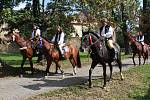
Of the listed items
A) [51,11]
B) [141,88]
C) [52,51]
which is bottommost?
[141,88]

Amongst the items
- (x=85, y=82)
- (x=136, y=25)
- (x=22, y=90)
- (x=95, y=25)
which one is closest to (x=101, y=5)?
(x=95, y=25)

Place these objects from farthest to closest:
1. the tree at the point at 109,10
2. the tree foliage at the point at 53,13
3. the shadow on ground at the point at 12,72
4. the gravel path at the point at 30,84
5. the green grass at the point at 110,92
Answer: the tree at the point at 109,10
the tree foliage at the point at 53,13
the shadow on ground at the point at 12,72
the gravel path at the point at 30,84
the green grass at the point at 110,92

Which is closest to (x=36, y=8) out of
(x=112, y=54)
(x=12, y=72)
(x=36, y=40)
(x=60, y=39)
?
(x=12, y=72)

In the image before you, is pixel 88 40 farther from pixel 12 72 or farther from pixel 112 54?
pixel 12 72

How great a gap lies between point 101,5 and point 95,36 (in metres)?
15.5

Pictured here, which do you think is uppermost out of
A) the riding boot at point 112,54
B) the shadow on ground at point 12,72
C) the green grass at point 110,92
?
the riding boot at point 112,54

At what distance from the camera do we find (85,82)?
1869cm

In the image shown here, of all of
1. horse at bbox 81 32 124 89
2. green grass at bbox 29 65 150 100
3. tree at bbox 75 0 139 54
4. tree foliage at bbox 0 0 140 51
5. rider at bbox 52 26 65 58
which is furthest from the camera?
tree at bbox 75 0 139 54

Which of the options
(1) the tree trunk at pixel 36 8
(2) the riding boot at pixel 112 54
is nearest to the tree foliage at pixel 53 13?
(1) the tree trunk at pixel 36 8

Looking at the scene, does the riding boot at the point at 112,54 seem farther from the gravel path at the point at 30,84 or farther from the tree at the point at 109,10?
the tree at the point at 109,10

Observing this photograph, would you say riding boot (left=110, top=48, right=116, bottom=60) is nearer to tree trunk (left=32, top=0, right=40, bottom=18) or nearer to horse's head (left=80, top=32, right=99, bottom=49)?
horse's head (left=80, top=32, right=99, bottom=49)

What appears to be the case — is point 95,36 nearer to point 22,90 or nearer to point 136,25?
point 22,90

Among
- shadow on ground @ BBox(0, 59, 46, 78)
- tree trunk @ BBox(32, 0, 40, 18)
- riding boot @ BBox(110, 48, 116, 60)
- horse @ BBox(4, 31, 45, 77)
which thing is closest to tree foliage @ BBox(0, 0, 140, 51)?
tree trunk @ BBox(32, 0, 40, 18)

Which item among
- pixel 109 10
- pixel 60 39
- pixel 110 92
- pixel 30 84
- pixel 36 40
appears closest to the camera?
pixel 110 92
